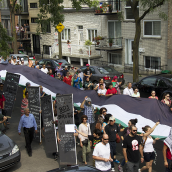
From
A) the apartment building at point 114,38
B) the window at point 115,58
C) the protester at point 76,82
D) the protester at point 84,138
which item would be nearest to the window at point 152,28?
the apartment building at point 114,38

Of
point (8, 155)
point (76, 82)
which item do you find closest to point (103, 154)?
point (8, 155)

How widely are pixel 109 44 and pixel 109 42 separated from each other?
22cm

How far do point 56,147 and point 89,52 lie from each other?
2071 centimetres

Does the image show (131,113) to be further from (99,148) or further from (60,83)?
(60,83)

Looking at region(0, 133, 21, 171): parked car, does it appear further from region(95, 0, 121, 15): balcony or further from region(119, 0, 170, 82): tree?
region(95, 0, 121, 15): balcony

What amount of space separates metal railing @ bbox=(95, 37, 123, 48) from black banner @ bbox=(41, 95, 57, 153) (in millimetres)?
18285

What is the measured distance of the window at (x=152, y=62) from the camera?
80.8 ft

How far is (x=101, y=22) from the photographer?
29.5m

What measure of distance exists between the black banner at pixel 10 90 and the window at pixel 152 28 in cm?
1468

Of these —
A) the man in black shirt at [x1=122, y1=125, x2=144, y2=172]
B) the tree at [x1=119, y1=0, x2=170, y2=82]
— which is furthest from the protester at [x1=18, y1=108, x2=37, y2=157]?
the tree at [x1=119, y1=0, x2=170, y2=82]

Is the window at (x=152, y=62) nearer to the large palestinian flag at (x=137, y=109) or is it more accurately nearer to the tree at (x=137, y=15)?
the tree at (x=137, y=15)

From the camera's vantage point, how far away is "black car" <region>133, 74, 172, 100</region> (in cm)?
1433

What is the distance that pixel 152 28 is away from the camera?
24656mm

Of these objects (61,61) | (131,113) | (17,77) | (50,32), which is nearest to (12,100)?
(17,77)
